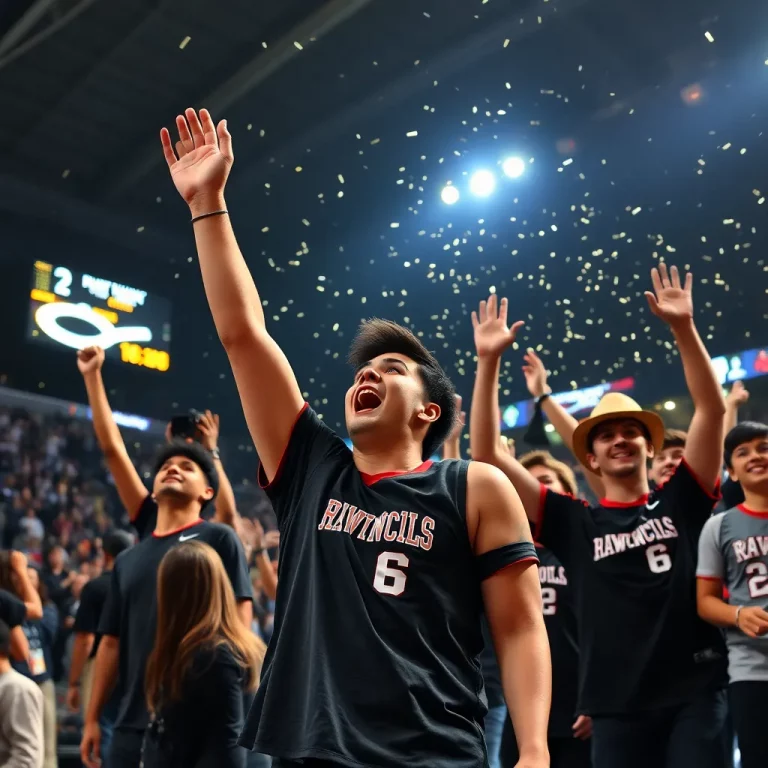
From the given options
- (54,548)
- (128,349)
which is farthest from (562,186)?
(54,548)

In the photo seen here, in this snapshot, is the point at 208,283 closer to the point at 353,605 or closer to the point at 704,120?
the point at 353,605

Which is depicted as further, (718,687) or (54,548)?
(54,548)

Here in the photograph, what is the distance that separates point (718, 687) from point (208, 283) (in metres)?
1.93

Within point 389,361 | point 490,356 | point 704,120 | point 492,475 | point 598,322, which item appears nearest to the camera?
point 492,475

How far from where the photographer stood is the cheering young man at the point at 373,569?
1.40 metres

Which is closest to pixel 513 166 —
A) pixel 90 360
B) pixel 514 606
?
pixel 90 360

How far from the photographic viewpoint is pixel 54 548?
1208 centimetres

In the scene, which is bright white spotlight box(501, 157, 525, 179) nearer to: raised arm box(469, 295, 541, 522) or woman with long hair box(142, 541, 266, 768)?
raised arm box(469, 295, 541, 522)

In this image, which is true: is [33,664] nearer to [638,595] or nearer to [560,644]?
[560,644]

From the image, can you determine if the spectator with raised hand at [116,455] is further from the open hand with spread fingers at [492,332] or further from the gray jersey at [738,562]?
the gray jersey at [738,562]

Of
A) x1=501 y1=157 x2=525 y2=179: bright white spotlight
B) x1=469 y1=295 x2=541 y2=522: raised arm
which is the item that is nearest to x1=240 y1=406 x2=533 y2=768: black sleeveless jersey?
x1=469 y1=295 x2=541 y2=522: raised arm

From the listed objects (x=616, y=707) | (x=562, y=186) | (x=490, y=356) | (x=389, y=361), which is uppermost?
(x=562, y=186)

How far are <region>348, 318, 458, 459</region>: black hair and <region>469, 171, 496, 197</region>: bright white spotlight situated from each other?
11703 mm

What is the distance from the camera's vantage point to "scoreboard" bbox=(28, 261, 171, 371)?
535 inches
